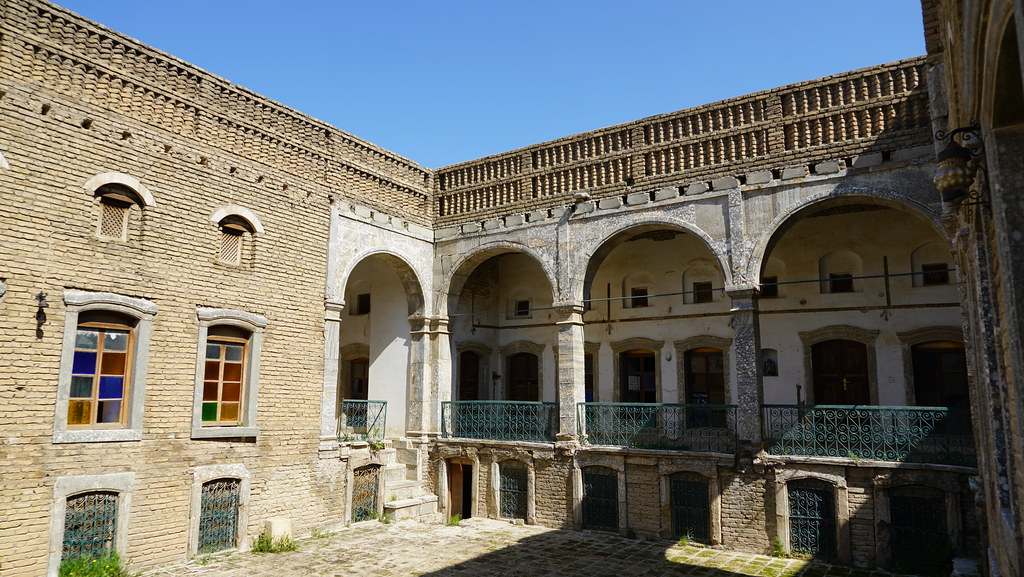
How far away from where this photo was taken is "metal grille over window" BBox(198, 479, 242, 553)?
37.8 feet

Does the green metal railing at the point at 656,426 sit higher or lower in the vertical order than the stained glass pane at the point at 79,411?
lower

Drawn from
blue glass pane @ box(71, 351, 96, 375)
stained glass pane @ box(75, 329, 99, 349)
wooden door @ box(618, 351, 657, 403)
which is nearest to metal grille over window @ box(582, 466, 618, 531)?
wooden door @ box(618, 351, 657, 403)

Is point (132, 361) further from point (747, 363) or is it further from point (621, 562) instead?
point (747, 363)

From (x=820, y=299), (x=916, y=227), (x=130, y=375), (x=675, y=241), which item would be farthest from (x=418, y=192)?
(x=916, y=227)

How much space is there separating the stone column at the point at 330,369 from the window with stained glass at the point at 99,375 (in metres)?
3.82

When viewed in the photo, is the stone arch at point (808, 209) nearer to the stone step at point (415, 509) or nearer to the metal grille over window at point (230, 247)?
the stone step at point (415, 509)

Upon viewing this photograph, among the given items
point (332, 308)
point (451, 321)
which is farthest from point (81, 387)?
point (451, 321)

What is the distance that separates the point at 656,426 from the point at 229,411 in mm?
8716

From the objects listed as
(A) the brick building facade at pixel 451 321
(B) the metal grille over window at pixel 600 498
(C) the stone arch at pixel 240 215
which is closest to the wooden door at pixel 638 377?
(A) the brick building facade at pixel 451 321

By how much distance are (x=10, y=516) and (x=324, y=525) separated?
5492 mm

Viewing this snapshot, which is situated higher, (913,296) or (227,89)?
(227,89)

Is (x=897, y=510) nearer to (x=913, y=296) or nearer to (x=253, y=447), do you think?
(x=913, y=296)

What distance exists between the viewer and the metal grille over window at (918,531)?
10492mm

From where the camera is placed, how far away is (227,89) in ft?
41.4
